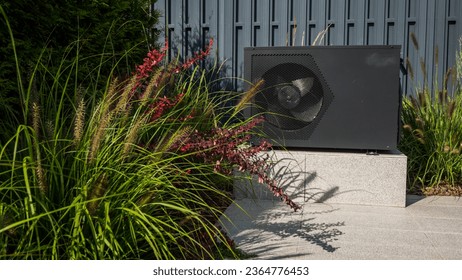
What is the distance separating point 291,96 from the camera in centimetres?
337

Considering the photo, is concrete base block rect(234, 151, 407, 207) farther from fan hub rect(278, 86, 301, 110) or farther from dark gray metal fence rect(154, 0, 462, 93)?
dark gray metal fence rect(154, 0, 462, 93)

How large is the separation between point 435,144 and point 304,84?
115 centimetres

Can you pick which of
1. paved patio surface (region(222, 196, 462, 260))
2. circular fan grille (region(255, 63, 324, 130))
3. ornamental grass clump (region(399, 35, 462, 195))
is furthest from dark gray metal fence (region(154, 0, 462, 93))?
paved patio surface (region(222, 196, 462, 260))

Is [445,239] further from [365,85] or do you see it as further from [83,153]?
[83,153]

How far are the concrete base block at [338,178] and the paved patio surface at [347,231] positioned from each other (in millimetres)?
68

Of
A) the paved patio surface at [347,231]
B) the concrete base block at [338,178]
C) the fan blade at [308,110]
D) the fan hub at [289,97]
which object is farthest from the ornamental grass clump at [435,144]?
the fan hub at [289,97]

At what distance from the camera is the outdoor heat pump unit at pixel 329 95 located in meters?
3.25

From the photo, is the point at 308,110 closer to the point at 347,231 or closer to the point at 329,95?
the point at 329,95

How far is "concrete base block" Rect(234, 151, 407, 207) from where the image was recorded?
3205mm

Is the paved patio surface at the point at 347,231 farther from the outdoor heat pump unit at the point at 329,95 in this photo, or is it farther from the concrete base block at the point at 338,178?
the outdoor heat pump unit at the point at 329,95

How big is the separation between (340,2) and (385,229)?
3061 mm

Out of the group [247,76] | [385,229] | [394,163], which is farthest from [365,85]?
[385,229]

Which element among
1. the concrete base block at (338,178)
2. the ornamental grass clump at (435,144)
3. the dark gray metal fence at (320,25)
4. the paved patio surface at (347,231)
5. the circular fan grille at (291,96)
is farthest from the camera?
the dark gray metal fence at (320,25)

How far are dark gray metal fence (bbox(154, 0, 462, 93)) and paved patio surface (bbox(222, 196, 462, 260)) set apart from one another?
2049mm
